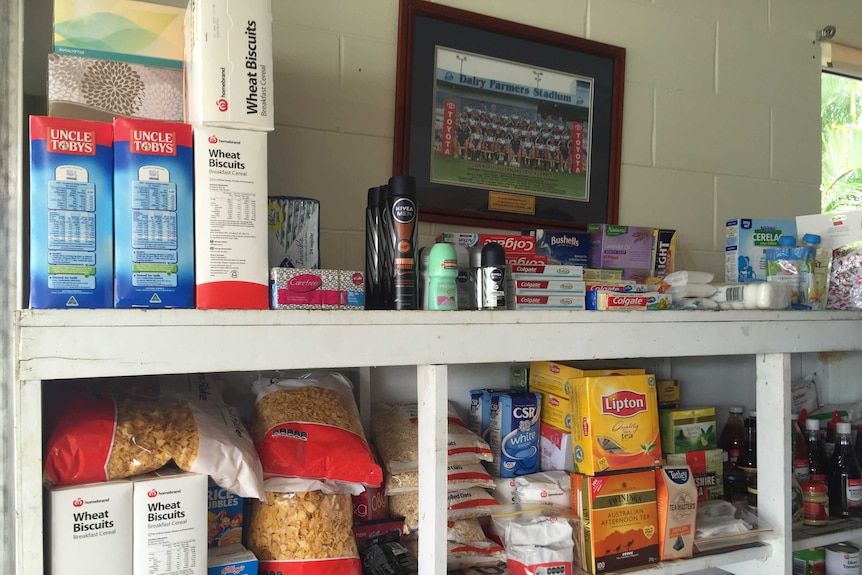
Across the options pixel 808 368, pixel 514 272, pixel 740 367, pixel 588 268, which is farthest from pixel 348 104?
pixel 808 368

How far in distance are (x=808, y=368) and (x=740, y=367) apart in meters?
0.33

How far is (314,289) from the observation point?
1.14 m

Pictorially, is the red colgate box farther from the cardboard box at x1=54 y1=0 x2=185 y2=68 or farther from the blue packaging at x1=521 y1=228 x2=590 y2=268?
the blue packaging at x1=521 y1=228 x2=590 y2=268

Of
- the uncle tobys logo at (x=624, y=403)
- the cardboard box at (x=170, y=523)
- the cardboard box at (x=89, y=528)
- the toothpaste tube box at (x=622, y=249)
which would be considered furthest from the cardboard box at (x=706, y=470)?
the cardboard box at (x=89, y=528)

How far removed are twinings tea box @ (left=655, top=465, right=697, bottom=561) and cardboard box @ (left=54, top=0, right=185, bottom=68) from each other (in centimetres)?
129

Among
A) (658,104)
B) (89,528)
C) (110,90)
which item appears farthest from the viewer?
(658,104)

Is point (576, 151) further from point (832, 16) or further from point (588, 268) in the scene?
point (832, 16)

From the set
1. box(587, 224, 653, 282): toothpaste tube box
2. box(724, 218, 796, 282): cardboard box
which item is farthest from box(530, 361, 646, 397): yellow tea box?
box(724, 218, 796, 282): cardboard box

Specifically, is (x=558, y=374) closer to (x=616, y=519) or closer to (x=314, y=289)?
(x=616, y=519)

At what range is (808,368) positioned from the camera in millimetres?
2330

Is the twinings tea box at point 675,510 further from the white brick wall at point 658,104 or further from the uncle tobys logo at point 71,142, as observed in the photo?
the uncle tobys logo at point 71,142

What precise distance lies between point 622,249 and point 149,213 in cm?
117

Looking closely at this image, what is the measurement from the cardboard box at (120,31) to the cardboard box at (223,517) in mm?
735

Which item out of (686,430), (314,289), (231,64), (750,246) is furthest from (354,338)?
(750,246)
